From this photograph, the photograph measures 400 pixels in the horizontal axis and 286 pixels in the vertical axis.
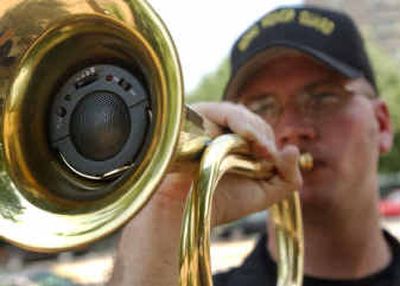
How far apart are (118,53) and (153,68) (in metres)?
0.12

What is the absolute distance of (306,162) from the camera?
5.62ft

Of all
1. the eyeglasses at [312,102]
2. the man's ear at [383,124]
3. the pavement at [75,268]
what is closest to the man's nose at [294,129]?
the eyeglasses at [312,102]

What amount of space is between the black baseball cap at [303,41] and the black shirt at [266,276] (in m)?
0.44

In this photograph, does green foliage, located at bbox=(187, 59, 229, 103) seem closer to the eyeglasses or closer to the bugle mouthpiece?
the eyeglasses

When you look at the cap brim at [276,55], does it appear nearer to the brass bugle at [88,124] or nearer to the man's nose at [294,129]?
the man's nose at [294,129]

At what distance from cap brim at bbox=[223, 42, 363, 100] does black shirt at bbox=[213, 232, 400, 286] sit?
0.45 m

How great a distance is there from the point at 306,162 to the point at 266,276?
280 millimetres

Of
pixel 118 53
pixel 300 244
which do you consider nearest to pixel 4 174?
pixel 118 53

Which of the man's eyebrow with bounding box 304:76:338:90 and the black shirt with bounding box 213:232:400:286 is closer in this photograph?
the black shirt with bounding box 213:232:400:286

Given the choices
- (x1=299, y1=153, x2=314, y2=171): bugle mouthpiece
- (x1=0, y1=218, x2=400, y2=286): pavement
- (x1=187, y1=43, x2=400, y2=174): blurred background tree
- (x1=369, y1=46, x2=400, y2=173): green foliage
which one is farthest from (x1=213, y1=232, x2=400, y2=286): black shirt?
(x1=369, y1=46, x2=400, y2=173): green foliage

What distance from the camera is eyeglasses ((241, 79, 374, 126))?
182 cm

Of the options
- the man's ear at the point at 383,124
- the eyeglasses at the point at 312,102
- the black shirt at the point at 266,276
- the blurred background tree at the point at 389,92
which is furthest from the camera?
the blurred background tree at the point at 389,92

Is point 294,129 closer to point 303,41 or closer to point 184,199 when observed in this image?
point 303,41

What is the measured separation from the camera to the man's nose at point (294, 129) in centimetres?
175
